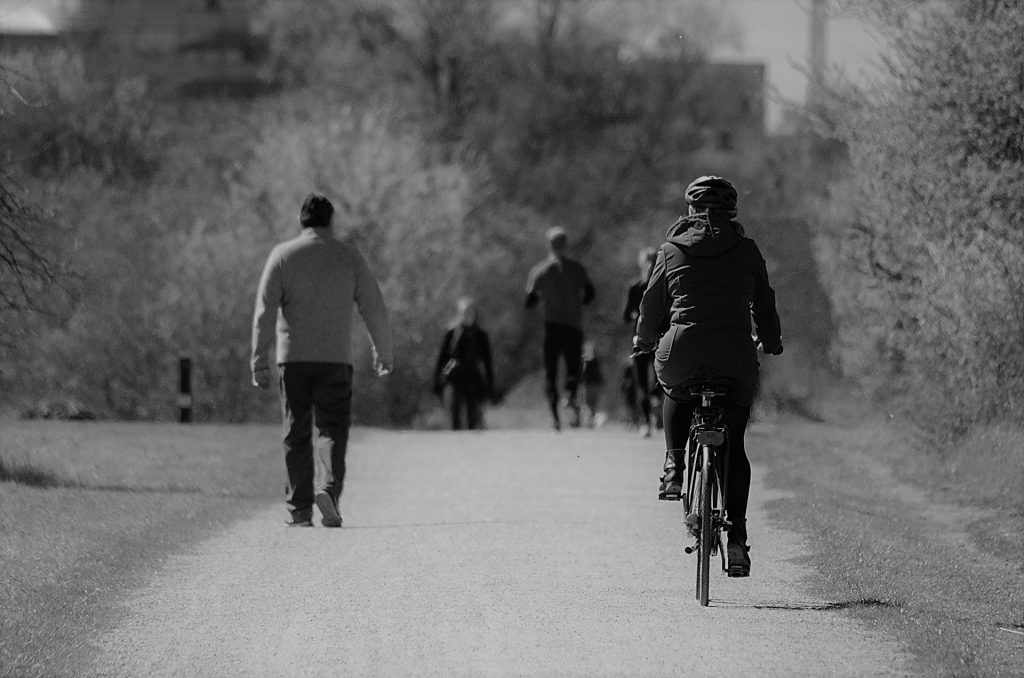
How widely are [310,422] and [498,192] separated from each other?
34057 millimetres

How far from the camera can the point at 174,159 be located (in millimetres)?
47250

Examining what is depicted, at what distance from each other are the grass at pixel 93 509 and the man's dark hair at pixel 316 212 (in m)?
2.08

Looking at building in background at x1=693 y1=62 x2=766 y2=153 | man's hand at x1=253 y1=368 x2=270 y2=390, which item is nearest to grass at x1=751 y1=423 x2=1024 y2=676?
man's hand at x1=253 y1=368 x2=270 y2=390

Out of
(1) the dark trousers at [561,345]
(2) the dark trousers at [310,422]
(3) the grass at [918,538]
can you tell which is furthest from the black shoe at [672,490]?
(1) the dark trousers at [561,345]

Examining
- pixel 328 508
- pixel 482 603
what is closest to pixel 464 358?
pixel 328 508

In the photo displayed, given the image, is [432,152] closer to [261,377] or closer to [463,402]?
[463,402]

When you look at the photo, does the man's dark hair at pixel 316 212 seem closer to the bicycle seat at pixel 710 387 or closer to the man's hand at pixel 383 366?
the man's hand at pixel 383 366

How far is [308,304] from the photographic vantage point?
38.4 feet

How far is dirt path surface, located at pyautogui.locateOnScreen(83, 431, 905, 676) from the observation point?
737 cm

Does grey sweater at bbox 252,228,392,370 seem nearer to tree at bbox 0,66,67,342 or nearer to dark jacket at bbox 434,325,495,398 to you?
tree at bbox 0,66,67,342

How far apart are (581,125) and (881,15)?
99.6ft

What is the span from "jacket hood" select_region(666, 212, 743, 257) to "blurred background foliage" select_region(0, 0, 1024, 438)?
18.9ft

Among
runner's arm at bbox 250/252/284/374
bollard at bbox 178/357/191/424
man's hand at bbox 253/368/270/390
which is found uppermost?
runner's arm at bbox 250/252/284/374

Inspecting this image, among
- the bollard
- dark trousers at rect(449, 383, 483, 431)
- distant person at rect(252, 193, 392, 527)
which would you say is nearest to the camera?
distant person at rect(252, 193, 392, 527)
